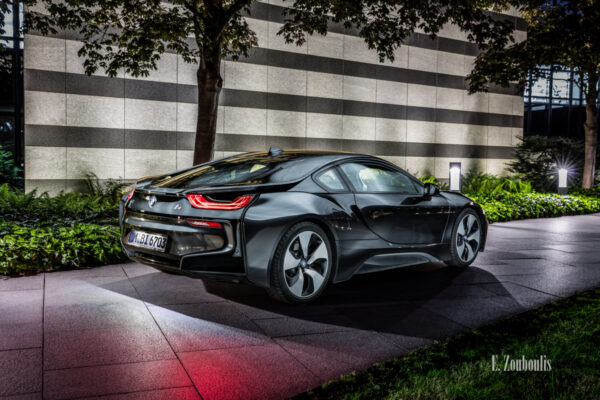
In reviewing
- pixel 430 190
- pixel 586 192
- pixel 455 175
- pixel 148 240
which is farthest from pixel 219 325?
pixel 586 192

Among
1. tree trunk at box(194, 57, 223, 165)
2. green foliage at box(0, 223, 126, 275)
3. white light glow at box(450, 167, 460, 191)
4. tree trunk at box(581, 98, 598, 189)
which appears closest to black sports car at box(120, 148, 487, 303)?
green foliage at box(0, 223, 126, 275)

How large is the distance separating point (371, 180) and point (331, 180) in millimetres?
929

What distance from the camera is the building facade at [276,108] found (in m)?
12.4

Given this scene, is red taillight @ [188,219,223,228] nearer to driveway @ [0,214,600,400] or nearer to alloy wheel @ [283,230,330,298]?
alloy wheel @ [283,230,330,298]

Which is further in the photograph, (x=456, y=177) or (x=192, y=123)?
(x=192, y=123)

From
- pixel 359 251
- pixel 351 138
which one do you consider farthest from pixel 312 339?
pixel 351 138

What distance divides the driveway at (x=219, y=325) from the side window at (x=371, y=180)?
105cm

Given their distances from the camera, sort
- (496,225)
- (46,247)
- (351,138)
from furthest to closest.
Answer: (351,138) < (496,225) < (46,247)

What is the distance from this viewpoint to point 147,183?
519 cm

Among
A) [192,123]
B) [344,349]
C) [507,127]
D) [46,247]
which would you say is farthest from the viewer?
[507,127]

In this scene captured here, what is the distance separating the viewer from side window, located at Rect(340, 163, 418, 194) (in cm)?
544

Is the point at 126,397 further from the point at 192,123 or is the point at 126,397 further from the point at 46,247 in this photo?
the point at 192,123

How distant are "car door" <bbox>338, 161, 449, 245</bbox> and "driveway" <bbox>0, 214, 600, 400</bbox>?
0.59m

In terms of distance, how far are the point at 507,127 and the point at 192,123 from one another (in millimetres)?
12160
